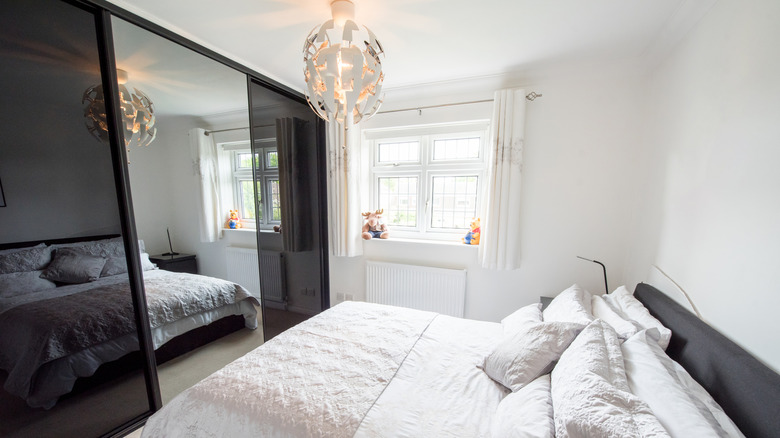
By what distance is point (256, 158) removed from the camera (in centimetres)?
224

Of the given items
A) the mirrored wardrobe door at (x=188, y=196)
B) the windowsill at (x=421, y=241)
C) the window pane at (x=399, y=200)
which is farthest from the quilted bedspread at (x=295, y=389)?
the window pane at (x=399, y=200)

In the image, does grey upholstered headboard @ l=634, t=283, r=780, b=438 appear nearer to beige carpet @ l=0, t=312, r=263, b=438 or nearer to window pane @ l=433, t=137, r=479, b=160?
window pane @ l=433, t=137, r=479, b=160

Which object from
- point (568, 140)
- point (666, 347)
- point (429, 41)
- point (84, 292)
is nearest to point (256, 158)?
point (84, 292)

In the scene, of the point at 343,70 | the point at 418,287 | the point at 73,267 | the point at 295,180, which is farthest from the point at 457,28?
the point at 73,267

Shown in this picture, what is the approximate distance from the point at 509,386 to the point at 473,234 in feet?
5.34

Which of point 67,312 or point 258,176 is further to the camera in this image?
point 258,176

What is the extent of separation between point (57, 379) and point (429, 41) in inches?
111

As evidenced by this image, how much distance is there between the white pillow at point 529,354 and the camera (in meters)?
1.12

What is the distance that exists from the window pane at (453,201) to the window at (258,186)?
160cm

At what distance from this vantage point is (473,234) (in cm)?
264

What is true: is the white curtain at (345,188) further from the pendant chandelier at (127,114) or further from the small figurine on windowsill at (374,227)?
the pendant chandelier at (127,114)

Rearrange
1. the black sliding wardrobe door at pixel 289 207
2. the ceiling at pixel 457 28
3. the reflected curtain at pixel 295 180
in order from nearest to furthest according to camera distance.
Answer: the ceiling at pixel 457 28 → the black sliding wardrobe door at pixel 289 207 → the reflected curtain at pixel 295 180

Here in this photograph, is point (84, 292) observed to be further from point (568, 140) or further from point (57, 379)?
point (568, 140)

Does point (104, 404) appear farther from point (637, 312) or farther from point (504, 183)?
point (504, 183)
